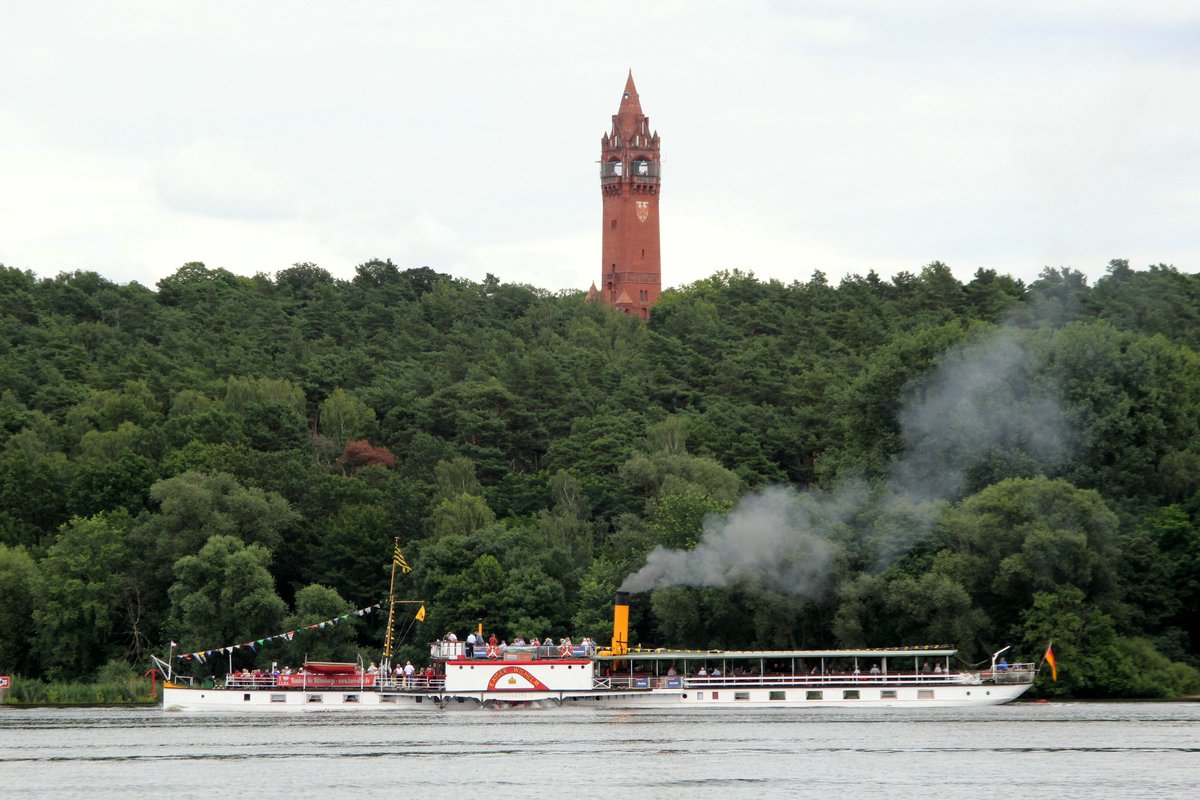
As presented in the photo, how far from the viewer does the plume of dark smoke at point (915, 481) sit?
85375 mm

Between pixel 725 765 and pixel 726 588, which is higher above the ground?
pixel 726 588

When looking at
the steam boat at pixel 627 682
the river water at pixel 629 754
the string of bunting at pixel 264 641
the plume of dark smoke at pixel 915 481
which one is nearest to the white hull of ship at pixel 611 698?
the steam boat at pixel 627 682

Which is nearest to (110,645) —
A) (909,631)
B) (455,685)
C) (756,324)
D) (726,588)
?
(455,685)

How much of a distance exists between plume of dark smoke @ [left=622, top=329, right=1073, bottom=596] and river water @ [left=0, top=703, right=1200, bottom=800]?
261 inches

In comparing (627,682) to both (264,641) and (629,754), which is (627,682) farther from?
(629,754)

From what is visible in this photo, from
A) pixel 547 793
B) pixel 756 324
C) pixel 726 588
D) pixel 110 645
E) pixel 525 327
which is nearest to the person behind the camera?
pixel 547 793

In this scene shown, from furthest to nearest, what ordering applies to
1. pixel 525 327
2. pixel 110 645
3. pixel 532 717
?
1. pixel 525 327
2. pixel 110 645
3. pixel 532 717

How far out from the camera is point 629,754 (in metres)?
62.7

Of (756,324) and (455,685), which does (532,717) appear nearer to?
(455,685)

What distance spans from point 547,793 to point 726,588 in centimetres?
3327

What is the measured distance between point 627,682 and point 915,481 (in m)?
21.0

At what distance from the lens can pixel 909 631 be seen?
276 feet

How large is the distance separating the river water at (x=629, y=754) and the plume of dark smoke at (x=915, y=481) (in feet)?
21.8

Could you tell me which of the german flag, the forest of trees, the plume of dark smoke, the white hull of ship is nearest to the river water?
the white hull of ship
